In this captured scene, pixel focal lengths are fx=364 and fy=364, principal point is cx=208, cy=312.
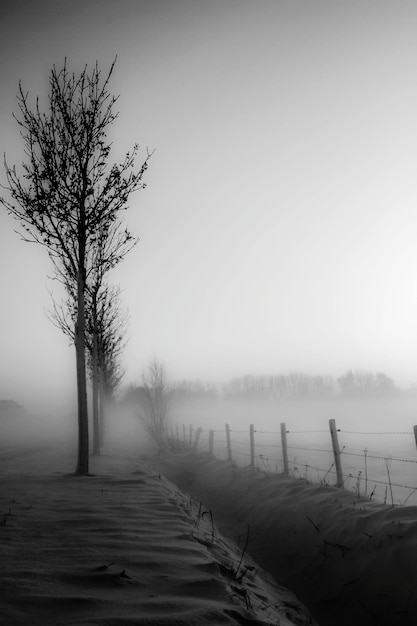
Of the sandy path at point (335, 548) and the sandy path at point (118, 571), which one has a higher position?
the sandy path at point (118, 571)

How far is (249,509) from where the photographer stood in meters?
8.01

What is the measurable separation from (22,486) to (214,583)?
5061 mm

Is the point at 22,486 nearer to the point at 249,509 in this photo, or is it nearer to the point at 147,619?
the point at 249,509

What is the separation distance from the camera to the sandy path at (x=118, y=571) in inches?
88.9

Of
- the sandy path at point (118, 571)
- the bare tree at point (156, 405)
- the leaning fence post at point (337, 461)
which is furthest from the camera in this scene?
the bare tree at point (156, 405)

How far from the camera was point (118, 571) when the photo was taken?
2900mm

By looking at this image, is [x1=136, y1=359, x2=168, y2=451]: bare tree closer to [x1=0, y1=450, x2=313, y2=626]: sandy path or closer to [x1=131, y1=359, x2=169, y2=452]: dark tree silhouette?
[x1=131, y1=359, x2=169, y2=452]: dark tree silhouette

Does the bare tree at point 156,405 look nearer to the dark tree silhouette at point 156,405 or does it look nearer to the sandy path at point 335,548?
the dark tree silhouette at point 156,405

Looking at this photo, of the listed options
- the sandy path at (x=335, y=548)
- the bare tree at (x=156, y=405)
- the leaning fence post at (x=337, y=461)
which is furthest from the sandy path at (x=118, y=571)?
the bare tree at (x=156, y=405)

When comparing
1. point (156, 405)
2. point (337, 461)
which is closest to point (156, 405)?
point (156, 405)

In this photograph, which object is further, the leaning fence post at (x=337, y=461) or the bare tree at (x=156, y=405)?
the bare tree at (x=156, y=405)

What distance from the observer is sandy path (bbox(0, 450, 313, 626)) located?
88.9 inches

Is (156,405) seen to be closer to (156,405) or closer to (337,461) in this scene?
(156,405)

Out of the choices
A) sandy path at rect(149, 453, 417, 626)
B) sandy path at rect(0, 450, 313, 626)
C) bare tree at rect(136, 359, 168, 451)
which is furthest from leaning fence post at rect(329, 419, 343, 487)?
Answer: bare tree at rect(136, 359, 168, 451)
